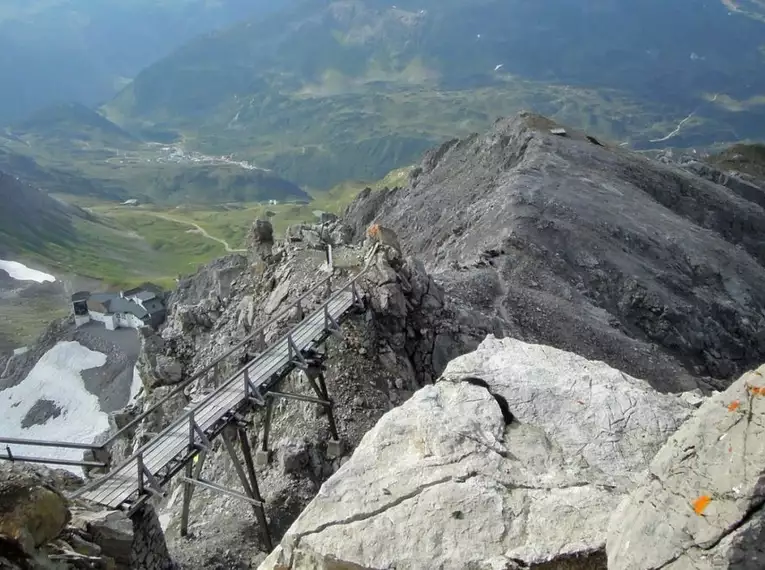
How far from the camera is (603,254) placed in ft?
176

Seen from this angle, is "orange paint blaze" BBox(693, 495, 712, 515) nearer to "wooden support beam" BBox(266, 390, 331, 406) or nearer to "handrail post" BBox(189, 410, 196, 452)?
"handrail post" BBox(189, 410, 196, 452)

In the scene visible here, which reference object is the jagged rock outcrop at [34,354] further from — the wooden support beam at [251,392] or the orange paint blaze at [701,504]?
the orange paint blaze at [701,504]

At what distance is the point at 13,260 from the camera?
170375 millimetres

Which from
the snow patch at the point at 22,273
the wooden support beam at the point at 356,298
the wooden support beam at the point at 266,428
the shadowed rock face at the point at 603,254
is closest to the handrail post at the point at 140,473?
the wooden support beam at the point at 266,428

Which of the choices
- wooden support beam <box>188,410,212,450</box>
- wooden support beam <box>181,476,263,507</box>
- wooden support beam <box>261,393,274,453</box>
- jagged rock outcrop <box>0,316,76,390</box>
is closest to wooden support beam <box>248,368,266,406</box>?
wooden support beam <box>188,410,212,450</box>

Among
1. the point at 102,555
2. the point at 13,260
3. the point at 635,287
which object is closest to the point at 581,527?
the point at 102,555

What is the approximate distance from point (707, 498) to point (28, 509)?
45.3ft

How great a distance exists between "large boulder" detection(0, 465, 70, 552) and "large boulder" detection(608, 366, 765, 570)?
12.3 metres

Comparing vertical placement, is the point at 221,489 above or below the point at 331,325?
below

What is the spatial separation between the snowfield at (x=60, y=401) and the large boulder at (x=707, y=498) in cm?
6594

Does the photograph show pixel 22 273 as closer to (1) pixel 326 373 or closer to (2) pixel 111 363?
(2) pixel 111 363

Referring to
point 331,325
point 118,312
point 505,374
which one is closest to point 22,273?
point 118,312

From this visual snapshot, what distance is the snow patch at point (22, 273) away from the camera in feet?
526

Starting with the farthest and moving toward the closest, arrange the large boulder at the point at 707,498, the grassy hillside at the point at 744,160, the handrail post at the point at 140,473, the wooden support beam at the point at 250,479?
the grassy hillside at the point at 744,160 < the wooden support beam at the point at 250,479 < the handrail post at the point at 140,473 < the large boulder at the point at 707,498
